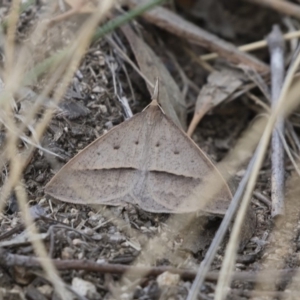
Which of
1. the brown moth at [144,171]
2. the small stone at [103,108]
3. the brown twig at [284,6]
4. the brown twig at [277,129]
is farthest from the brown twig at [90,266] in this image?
the brown twig at [284,6]

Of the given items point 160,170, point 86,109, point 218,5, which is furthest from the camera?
point 218,5

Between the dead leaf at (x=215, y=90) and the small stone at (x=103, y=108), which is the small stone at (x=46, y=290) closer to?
the small stone at (x=103, y=108)

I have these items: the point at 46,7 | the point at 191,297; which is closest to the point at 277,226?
the point at 191,297

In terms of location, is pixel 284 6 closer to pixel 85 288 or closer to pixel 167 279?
pixel 167 279

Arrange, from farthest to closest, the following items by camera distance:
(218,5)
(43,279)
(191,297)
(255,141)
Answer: (218,5), (255,141), (43,279), (191,297)

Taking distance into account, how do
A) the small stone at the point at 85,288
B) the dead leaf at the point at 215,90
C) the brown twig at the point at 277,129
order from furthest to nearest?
the dead leaf at the point at 215,90 → the brown twig at the point at 277,129 → the small stone at the point at 85,288

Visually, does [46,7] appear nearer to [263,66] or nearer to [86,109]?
[86,109]

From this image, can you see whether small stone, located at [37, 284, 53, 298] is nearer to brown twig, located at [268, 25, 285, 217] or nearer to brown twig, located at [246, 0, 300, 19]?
brown twig, located at [268, 25, 285, 217]
